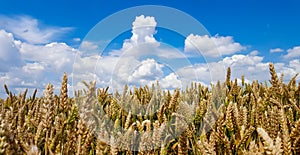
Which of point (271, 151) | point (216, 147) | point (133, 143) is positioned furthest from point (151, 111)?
point (271, 151)

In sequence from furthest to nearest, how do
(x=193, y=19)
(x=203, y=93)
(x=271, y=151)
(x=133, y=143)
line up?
(x=203, y=93)
(x=193, y=19)
(x=133, y=143)
(x=271, y=151)

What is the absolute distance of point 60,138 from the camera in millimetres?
1658

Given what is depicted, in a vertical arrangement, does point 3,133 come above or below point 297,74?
below

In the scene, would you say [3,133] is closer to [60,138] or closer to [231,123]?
[60,138]

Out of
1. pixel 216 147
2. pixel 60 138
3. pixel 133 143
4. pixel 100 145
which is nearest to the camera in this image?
pixel 100 145

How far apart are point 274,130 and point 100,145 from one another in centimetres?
92

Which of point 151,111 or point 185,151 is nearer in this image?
point 185,151

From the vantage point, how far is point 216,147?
1808 mm

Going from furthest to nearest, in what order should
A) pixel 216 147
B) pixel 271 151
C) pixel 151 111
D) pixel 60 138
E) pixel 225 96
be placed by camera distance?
pixel 225 96 → pixel 151 111 → pixel 216 147 → pixel 60 138 → pixel 271 151

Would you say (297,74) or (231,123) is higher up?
(297,74)

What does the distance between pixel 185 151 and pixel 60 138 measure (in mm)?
598

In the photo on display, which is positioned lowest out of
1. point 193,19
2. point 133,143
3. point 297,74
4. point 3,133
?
point 133,143

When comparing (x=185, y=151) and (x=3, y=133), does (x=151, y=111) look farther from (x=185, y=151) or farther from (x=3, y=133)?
(x=3, y=133)

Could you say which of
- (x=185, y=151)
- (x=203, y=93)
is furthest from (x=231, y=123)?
(x=203, y=93)
